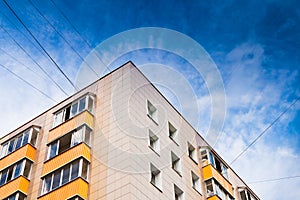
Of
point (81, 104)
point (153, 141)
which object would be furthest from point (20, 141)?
point (153, 141)

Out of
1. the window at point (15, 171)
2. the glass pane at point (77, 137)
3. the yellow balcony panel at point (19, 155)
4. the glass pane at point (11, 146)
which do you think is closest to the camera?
the glass pane at point (77, 137)

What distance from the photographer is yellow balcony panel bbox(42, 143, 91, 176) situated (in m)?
27.9

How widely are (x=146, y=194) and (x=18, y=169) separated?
1107cm

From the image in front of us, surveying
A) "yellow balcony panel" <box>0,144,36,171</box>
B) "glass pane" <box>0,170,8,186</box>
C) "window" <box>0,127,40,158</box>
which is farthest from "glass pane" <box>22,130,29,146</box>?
"glass pane" <box>0,170,8,186</box>

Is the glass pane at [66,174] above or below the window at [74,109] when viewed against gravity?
below

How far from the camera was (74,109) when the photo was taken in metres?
32.2

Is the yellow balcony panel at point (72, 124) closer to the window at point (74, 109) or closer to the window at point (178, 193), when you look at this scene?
the window at point (74, 109)

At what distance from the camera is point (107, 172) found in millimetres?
26297

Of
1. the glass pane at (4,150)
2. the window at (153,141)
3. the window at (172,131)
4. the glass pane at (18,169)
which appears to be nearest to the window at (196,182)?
the window at (172,131)

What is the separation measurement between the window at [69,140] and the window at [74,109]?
6.07 feet

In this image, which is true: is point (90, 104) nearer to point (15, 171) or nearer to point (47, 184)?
point (47, 184)

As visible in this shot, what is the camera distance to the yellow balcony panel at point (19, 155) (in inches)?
1258

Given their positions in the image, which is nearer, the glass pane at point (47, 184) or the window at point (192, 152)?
the glass pane at point (47, 184)

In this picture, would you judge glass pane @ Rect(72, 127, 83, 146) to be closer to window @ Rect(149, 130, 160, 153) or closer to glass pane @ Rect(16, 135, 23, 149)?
window @ Rect(149, 130, 160, 153)
